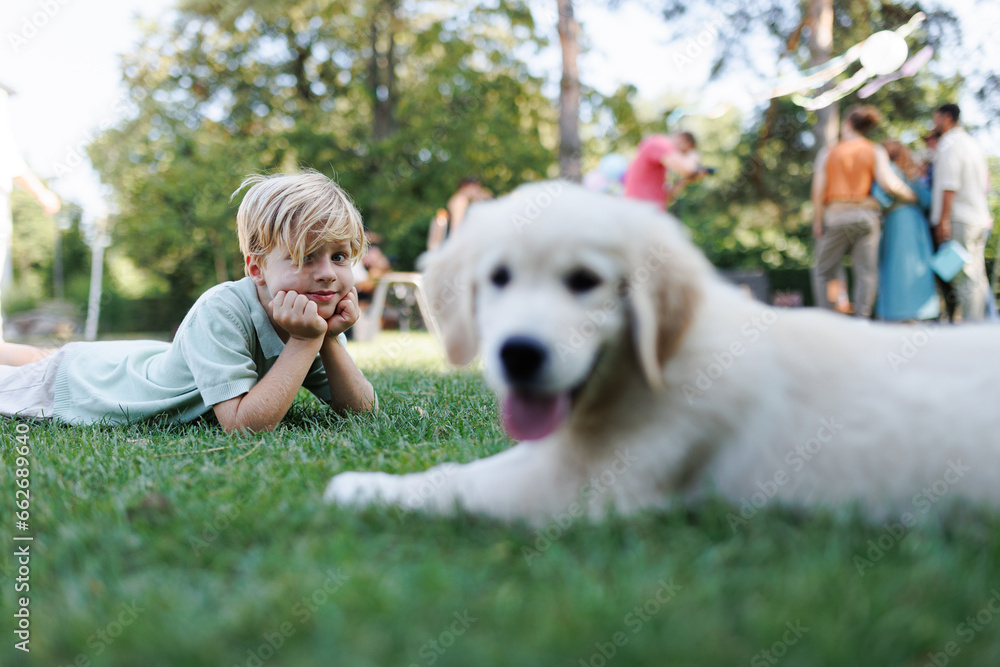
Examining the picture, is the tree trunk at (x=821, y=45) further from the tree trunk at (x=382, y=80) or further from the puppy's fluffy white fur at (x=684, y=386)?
the puppy's fluffy white fur at (x=684, y=386)

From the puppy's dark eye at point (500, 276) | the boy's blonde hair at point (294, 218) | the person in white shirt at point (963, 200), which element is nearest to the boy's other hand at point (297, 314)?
the boy's blonde hair at point (294, 218)

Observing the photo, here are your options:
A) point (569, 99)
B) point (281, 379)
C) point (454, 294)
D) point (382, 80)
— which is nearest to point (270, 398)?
point (281, 379)

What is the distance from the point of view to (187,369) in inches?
160

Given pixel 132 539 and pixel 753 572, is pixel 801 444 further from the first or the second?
pixel 132 539

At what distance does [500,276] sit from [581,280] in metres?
0.24

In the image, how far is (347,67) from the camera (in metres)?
25.3

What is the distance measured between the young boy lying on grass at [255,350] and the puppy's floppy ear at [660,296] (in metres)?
2.21

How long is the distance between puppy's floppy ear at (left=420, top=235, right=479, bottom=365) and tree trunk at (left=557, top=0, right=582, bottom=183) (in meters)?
12.3

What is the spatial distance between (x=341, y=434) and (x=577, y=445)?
190 cm

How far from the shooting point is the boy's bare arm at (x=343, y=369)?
393 cm

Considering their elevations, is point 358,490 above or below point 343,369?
above

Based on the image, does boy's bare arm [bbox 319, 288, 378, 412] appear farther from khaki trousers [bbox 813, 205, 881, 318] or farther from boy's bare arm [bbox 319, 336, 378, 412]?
khaki trousers [bbox 813, 205, 881, 318]

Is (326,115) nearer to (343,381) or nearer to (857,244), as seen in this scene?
(857,244)

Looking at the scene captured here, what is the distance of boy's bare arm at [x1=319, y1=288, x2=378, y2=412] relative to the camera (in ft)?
12.9
